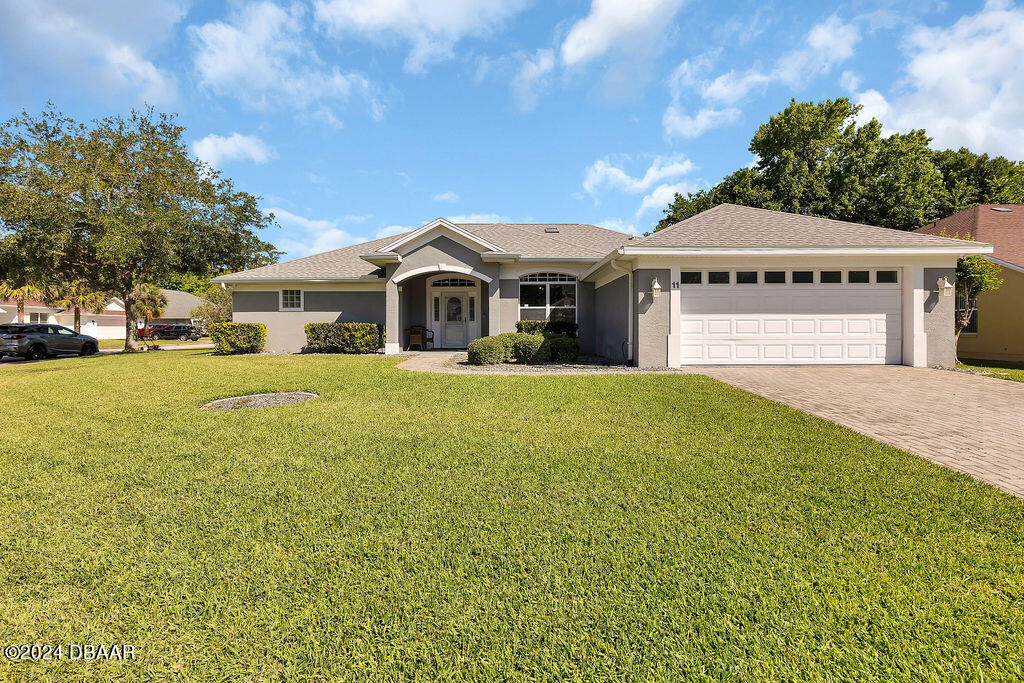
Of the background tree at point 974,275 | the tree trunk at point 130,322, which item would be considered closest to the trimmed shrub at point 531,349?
the background tree at point 974,275

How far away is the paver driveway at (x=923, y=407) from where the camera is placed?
4.37 m

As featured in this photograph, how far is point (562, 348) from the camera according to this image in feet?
42.4

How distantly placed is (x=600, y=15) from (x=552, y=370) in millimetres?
9974

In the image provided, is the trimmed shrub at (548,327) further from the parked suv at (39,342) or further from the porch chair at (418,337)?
the parked suv at (39,342)

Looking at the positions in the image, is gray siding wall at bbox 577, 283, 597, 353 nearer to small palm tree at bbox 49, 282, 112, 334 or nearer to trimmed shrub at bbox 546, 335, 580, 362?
trimmed shrub at bbox 546, 335, 580, 362

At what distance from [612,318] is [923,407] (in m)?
7.87

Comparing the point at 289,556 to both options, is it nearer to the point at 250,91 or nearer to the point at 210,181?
the point at 250,91

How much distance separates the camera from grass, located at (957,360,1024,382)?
9.71m

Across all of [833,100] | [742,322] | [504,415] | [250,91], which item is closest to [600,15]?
[742,322]

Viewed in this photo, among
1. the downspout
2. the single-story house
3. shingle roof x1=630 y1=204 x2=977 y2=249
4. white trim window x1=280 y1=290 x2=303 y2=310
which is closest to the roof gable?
the downspout

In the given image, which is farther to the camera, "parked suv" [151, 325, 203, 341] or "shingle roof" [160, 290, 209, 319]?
"shingle roof" [160, 290, 209, 319]

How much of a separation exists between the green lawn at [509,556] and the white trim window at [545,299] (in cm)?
1068

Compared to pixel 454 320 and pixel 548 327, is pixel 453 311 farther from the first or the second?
pixel 548 327

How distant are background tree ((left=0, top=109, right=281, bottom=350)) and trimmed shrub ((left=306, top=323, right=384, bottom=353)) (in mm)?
8465
